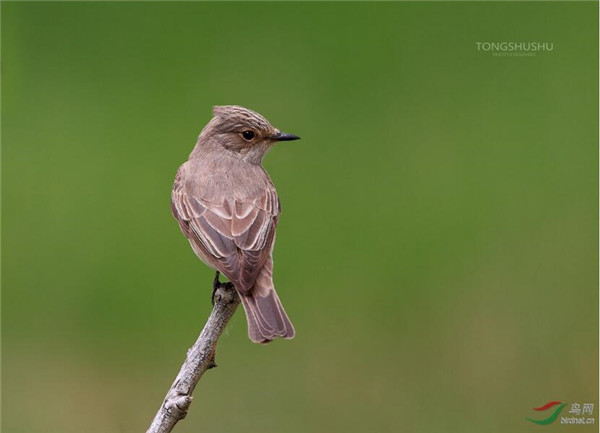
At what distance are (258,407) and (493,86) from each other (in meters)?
4.90

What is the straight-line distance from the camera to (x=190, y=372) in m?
4.64

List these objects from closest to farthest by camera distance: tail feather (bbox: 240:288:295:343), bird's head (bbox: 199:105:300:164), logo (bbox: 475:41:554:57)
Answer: tail feather (bbox: 240:288:295:343)
bird's head (bbox: 199:105:300:164)
logo (bbox: 475:41:554:57)

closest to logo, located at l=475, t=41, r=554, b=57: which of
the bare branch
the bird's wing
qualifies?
the bird's wing

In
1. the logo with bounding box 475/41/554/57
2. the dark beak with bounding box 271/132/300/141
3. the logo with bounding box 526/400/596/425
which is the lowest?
the logo with bounding box 526/400/596/425

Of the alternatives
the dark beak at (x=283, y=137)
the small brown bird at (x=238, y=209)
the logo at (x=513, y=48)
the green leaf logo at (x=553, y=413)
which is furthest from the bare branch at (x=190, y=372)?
the logo at (x=513, y=48)

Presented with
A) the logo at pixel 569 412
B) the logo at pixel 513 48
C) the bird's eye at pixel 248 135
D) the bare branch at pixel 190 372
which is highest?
the logo at pixel 513 48

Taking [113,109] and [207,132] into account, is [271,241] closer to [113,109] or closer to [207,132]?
[207,132]

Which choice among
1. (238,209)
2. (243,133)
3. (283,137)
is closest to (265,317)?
(238,209)

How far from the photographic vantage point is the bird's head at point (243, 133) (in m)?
6.86

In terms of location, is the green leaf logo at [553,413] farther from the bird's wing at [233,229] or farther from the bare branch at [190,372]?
the bare branch at [190,372]

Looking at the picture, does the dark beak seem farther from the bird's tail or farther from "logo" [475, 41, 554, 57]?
"logo" [475, 41, 554, 57]

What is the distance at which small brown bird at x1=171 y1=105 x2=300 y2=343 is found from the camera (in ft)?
18.7

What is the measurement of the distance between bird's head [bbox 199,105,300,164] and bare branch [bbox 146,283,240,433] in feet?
5.61

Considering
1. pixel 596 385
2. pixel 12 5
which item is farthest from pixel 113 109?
pixel 596 385
